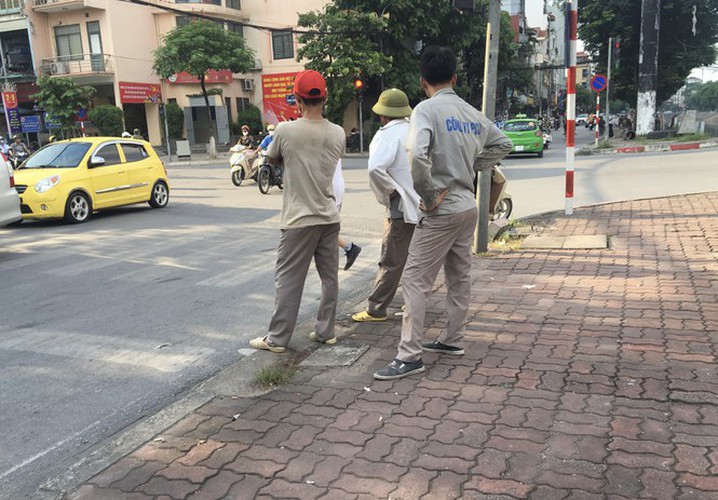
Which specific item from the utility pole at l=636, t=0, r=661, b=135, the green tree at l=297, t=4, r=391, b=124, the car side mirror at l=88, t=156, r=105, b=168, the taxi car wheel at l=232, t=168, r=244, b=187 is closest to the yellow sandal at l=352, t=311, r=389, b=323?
the car side mirror at l=88, t=156, r=105, b=168

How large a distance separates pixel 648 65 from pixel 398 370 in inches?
1054

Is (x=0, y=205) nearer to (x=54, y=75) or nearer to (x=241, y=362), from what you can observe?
(x=241, y=362)

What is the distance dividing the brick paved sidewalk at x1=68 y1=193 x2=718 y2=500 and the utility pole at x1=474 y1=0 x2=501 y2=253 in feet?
7.95

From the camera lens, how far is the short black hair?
385 cm

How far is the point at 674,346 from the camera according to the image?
4207mm

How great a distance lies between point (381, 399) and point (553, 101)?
9913 centimetres

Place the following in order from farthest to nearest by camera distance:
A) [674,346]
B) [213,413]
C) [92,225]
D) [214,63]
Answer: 1. [214,63]
2. [92,225]
3. [674,346]
4. [213,413]

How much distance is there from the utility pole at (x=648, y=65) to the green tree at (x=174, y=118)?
2465 cm

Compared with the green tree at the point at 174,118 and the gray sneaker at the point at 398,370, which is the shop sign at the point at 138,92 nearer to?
the green tree at the point at 174,118

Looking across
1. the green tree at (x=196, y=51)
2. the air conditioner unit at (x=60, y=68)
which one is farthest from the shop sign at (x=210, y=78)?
the air conditioner unit at (x=60, y=68)

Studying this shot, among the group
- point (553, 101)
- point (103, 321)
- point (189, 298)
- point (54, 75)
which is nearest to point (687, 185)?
point (189, 298)

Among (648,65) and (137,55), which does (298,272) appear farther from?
(137,55)

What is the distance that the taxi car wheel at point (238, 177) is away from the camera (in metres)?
16.6

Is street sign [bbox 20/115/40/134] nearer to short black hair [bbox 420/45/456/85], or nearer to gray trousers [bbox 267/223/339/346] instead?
gray trousers [bbox 267/223/339/346]
